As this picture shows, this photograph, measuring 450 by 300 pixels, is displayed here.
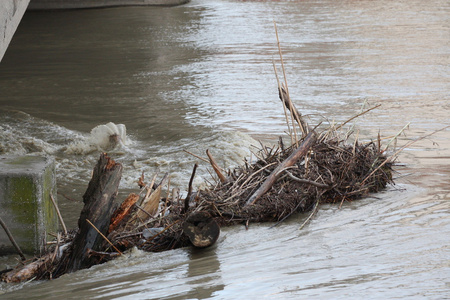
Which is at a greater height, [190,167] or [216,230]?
[216,230]

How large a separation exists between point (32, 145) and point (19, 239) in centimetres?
404

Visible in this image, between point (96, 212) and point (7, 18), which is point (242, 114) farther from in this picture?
point (96, 212)

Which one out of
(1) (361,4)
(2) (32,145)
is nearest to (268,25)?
(1) (361,4)

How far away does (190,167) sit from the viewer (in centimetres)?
774

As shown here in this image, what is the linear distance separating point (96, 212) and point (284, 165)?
5.72 feet

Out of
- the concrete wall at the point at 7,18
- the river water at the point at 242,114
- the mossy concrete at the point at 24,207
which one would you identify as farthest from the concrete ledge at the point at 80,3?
the mossy concrete at the point at 24,207

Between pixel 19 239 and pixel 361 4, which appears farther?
pixel 361 4

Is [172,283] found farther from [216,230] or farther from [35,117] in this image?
[35,117]

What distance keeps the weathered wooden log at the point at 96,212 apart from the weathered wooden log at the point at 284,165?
3.89 ft

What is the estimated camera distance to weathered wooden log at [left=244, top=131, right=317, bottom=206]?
536 cm

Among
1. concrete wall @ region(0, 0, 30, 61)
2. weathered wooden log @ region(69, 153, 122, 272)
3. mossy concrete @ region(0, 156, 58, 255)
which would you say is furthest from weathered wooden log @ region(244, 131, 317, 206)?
concrete wall @ region(0, 0, 30, 61)

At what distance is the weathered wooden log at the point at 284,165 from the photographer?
536 cm

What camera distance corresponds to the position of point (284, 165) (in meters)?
5.56

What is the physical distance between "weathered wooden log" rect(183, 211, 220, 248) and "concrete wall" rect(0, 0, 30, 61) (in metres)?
3.54
